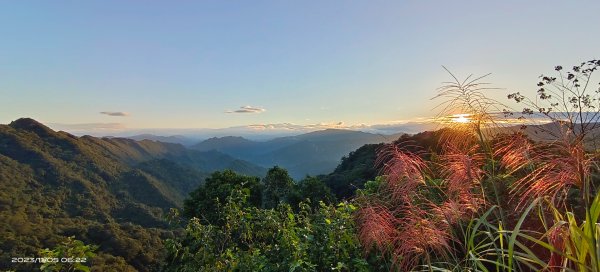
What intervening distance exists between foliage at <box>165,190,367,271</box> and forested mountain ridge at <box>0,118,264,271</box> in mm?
26245

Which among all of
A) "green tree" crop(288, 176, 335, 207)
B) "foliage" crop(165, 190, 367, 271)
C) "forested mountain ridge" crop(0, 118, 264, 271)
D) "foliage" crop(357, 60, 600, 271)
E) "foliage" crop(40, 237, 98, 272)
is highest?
"foliage" crop(357, 60, 600, 271)

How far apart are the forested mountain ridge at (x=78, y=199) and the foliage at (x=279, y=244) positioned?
26.2 metres

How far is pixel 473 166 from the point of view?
7.27ft

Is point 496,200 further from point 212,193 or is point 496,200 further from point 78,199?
point 78,199

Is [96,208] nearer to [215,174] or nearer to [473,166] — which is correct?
[215,174]

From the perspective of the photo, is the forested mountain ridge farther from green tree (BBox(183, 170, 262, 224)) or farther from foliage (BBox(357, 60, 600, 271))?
foliage (BBox(357, 60, 600, 271))

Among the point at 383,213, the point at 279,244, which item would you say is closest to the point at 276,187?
the point at 279,244

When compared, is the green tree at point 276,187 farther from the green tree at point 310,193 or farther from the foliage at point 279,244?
the foliage at point 279,244

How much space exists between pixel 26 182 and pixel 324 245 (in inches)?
4642

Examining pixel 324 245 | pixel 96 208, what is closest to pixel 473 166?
pixel 324 245

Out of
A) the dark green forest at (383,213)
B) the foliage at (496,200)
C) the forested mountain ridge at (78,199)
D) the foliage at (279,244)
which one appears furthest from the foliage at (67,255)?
the forested mountain ridge at (78,199)

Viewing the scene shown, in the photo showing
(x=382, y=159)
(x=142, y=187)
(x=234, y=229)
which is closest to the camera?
(x=382, y=159)

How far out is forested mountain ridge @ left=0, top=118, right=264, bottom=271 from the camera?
52125 millimetres

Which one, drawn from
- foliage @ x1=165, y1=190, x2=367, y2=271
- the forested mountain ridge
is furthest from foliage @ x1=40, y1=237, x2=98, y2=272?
the forested mountain ridge
